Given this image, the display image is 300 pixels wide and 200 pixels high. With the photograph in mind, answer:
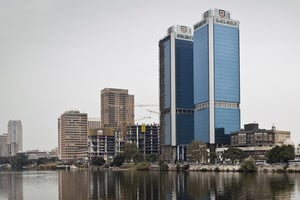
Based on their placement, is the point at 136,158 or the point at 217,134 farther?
the point at 136,158

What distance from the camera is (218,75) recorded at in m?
176

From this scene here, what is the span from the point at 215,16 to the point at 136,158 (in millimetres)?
62265

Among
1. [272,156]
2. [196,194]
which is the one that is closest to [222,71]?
[272,156]

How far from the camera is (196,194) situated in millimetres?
57688

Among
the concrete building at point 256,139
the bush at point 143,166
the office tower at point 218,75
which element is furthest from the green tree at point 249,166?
the office tower at point 218,75

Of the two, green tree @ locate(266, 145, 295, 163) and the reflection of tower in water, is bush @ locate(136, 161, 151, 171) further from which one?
the reflection of tower in water

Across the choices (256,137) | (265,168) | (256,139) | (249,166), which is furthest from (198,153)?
(265,168)

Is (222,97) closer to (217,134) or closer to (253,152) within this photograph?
(217,134)

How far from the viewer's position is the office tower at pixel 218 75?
176 m

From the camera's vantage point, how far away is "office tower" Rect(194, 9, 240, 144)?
176 metres

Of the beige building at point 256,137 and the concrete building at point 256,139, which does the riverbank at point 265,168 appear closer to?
the concrete building at point 256,139

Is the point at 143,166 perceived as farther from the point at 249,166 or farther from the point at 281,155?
the point at 281,155

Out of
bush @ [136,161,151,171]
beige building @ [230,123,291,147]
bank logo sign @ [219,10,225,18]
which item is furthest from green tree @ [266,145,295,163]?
bank logo sign @ [219,10,225,18]

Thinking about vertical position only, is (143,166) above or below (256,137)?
below
